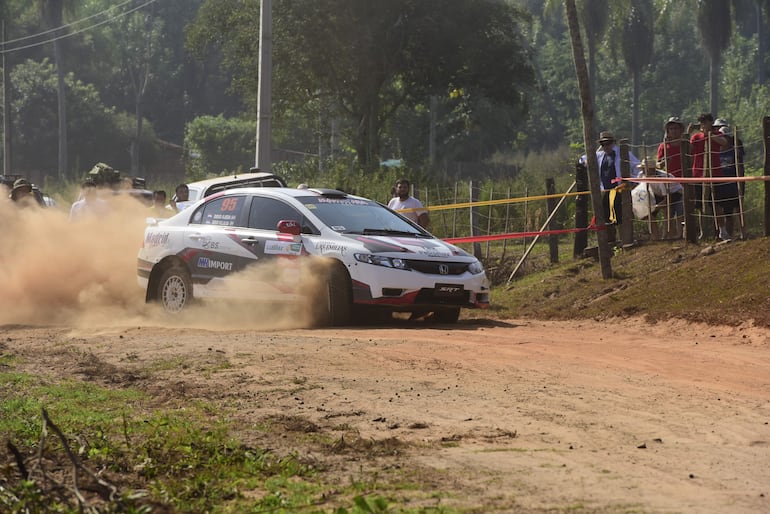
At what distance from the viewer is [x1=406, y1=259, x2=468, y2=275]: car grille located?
544 inches

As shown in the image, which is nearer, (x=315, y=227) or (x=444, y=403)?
(x=444, y=403)

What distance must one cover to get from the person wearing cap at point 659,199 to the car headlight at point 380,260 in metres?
5.89

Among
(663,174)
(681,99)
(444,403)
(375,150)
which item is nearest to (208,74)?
(681,99)

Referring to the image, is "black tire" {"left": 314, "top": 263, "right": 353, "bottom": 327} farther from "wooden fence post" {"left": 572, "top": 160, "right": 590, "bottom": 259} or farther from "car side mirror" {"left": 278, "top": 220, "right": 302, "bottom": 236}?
"wooden fence post" {"left": 572, "top": 160, "right": 590, "bottom": 259}

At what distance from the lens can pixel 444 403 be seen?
8.31 metres

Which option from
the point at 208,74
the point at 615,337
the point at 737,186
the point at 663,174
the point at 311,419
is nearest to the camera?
the point at 311,419

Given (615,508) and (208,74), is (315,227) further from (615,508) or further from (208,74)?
(208,74)

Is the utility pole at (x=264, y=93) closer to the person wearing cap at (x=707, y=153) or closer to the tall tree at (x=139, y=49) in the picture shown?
the person wearing cap at (x=707, y=153)

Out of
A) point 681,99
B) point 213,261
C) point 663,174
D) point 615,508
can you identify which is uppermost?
point 681,99

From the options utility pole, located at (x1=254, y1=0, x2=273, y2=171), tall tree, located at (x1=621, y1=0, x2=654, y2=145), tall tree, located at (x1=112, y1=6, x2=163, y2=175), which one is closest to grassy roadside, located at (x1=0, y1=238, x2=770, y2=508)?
utility pole, located at (x1=254, y1=0, x2=273, y2=171)

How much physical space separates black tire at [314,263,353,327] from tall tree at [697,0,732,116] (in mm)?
45623

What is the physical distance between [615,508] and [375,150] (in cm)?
3553

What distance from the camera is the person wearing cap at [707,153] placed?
56.4ft

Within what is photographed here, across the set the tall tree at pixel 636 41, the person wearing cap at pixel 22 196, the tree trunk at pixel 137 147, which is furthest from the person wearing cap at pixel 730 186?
the tree trunk at pixel 137 147
